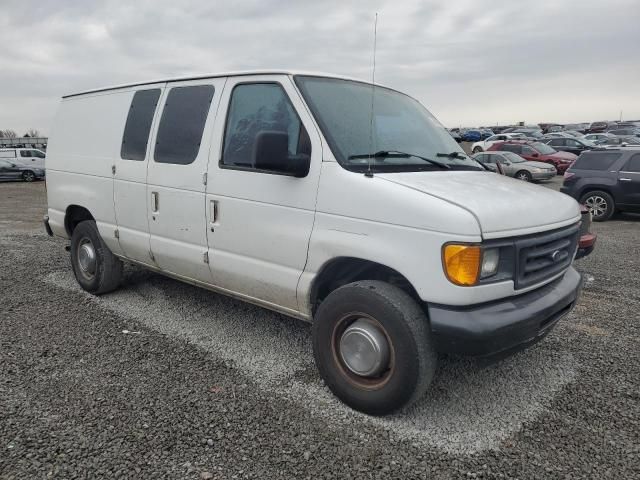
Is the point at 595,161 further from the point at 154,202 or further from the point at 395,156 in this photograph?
the point at 154,202

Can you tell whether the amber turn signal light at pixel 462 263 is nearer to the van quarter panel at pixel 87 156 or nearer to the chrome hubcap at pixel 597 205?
the van quarter panel at pixel 87 156

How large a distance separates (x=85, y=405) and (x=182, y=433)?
0.74m

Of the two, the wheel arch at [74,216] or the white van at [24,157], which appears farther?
the white van at [24,157]

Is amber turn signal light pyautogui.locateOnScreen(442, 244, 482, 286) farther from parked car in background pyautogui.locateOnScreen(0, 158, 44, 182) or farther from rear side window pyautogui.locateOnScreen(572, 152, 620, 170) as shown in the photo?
parked car in background pyautogui.locateOnScreen(0, 158, 44, 182)

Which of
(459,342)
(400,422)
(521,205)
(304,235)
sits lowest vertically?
(400,422)

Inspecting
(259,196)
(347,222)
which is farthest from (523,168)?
(347,222)

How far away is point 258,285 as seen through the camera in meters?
3.73

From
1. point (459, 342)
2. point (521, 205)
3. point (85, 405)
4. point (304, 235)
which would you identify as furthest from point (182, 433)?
point (521, 205)

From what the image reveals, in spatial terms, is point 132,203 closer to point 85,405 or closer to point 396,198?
point 85,405

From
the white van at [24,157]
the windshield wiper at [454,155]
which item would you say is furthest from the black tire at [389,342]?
the white van at [24,157]

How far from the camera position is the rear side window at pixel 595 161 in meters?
11.5

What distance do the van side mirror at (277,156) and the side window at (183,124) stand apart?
1.05 meters

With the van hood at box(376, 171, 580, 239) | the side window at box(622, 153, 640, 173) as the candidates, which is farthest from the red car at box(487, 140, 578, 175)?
the van hood at box(376, 171, 580, 239)

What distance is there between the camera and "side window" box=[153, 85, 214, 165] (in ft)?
13.3
